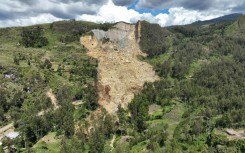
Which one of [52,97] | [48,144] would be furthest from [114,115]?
[52,97]

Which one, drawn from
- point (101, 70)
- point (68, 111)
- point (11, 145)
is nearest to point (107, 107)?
point (101, 70)

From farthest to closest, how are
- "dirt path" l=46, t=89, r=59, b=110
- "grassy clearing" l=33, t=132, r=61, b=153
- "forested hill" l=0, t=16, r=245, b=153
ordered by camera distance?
"dirt path" l=46, t=89, r=59, b=110 → "grassy clearing" l=33, t=132, r=61, b=153 → "forested hill" l=0, t=16, r=245, b=153

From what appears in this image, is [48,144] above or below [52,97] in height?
below

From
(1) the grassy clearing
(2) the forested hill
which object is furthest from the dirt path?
(1) the grassy clearing

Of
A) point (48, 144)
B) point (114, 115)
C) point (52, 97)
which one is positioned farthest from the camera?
point (52, 97)

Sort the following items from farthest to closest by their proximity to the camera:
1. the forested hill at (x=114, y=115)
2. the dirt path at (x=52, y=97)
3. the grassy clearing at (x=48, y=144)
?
1. the dirt path at (x=52, y=97)
2. the grassy clearing at (x=48, y=144)
3. the forested hill at (x=114, y=115)

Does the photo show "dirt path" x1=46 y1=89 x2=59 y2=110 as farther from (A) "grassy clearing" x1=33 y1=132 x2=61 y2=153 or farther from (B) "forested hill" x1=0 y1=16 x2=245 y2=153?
(A) "grassy clearing" x1=33 y1=132 x2=61 y2=153

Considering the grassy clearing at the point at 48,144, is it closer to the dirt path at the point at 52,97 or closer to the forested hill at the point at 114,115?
the forested hill at the point at 114,115

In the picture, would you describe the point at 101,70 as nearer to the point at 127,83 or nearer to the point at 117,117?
the point at 127,83

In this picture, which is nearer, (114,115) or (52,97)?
(114,115)

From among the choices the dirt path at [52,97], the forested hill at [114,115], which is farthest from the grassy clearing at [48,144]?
the dirt path at [52,97]

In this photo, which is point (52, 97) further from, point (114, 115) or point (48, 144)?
point (114, 115)
